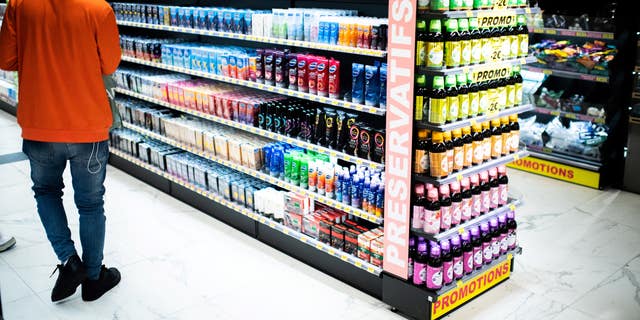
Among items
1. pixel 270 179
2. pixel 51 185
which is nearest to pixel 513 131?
pixel 270 179

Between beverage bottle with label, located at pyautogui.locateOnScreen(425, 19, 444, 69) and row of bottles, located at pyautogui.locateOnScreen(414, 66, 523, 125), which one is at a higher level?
beverage bottle with label, located at pyautogui.locateOnScreen(425, 19, 444, 69)

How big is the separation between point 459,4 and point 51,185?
2.68 m

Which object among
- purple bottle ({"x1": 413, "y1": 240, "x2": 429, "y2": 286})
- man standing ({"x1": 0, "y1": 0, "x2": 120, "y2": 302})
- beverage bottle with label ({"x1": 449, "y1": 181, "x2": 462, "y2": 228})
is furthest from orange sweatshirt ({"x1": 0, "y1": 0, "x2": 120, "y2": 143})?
beverage bottle with label ({"x1": 449, "y1": 181, "x2": 462, "y2": 228})

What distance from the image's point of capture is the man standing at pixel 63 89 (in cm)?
350

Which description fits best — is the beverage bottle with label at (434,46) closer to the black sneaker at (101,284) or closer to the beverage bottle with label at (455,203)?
the beverage bottle with label at (455,203)

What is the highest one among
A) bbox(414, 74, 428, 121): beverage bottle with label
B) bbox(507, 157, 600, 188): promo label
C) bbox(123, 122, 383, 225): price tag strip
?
bbox(414, 74, 428, 121): beverage bottle with label

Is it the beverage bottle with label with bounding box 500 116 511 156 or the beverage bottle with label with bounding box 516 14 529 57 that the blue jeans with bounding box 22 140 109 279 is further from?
the beverage bottle with label with bounding box 516 14 529 57

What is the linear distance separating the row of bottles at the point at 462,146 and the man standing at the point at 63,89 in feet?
6.32

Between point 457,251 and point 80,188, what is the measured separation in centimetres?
236

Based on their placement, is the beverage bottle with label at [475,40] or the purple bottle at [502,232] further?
the purple bottle at [502,232]

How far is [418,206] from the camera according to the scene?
142 inches

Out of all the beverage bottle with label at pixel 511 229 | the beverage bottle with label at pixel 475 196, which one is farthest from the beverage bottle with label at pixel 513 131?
the beverage bottle with label at pixel 511 229

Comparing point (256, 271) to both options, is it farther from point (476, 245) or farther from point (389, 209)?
point (476, 245)

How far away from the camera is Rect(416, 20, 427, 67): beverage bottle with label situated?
3.38m
